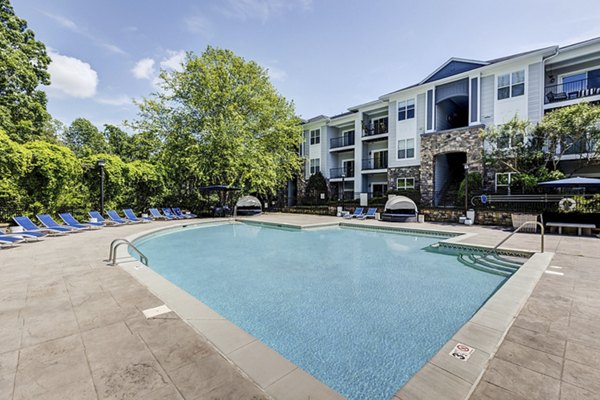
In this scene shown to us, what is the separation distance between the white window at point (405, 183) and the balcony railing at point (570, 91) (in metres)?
8.56

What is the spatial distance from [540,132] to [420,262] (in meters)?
11.2

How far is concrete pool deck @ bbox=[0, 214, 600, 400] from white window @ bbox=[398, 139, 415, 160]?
16.5 m

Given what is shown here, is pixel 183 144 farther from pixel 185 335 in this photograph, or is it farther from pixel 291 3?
pixel 185 335

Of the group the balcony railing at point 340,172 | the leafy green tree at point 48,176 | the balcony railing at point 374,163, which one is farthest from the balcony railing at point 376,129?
the leafy green tree at point 48,176

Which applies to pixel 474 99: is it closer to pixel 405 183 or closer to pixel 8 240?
pixel 405 183

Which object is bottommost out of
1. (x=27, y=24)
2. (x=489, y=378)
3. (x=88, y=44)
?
(x=489, y=378)

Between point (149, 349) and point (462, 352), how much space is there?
3.14m

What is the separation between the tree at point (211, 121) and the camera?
18.3 m

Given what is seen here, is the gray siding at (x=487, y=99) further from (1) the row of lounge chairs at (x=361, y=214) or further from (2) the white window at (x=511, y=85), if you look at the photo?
(1) the row of lounge chairs at (x=361, y=214)

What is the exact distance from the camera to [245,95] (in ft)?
64.9

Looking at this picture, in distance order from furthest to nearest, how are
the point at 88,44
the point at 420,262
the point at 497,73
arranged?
the point at 497,73 → the point at 88,44 → the point at 420,262

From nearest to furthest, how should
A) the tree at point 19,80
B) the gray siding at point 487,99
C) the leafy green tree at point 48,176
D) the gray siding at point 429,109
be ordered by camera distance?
1. the leafy green tree at point 48,176
2. the tree at point 19,80
3. the gray siding at point 487,99
4. the gray siding at point 429,109

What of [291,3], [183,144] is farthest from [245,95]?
[291,3]

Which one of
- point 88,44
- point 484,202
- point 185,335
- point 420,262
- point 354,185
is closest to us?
point 185,335
